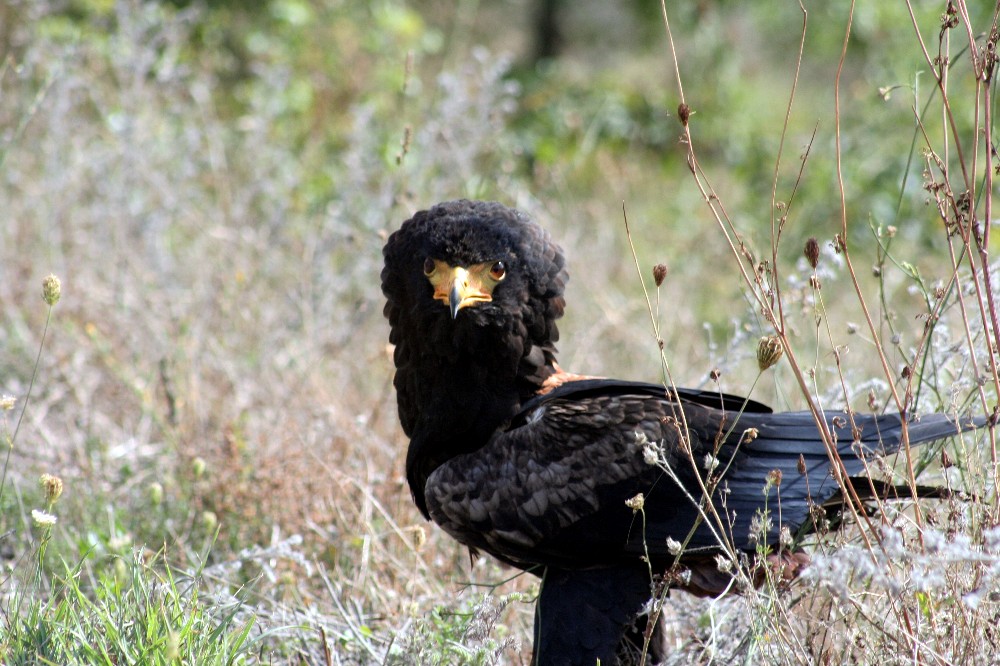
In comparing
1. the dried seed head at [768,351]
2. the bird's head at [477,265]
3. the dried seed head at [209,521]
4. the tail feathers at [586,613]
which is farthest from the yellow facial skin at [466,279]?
the dried seed head at [209,521]

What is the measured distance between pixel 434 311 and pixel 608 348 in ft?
7.84

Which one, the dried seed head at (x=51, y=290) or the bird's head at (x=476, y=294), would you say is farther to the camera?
the bird's head at (x=476, y=294)

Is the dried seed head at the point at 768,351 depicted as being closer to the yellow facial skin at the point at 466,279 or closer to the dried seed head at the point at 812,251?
the dried seed head at the point at 812,251

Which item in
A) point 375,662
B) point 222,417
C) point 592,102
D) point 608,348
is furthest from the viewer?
point 592,102

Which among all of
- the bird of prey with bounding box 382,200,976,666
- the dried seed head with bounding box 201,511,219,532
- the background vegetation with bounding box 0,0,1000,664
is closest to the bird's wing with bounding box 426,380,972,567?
the bird of prey with bounding box 382,200,976,666

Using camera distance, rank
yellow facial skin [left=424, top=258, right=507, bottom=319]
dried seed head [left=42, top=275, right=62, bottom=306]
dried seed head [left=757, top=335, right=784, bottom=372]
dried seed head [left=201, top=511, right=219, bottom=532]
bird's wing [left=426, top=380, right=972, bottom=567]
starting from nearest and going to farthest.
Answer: dried seed head [left=757, top=335, right=784, bottom=372]
dried seed head [left=42, top=275, right=62, bottom=306]
bird's wing [left=426, top=380, right=972, bottom=567]
yellow facial skin [left=424, top=258, right=507, bottom=319]
dried seed head [left=201, top=511, right=219, bottom=532]

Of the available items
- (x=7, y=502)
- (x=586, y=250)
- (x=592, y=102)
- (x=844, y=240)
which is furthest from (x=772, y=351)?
(x=592, y=102)

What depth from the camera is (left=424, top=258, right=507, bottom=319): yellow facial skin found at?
3014 mm

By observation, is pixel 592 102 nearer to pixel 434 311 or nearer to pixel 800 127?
pixel 800 127

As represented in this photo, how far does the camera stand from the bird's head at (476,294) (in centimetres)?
309

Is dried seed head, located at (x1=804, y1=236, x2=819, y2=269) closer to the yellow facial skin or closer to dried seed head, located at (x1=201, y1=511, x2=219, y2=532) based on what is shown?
the yellow facial skin

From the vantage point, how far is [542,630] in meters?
2.95

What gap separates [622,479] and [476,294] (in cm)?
65

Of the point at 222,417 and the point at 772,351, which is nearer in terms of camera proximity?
the point at 772,351
